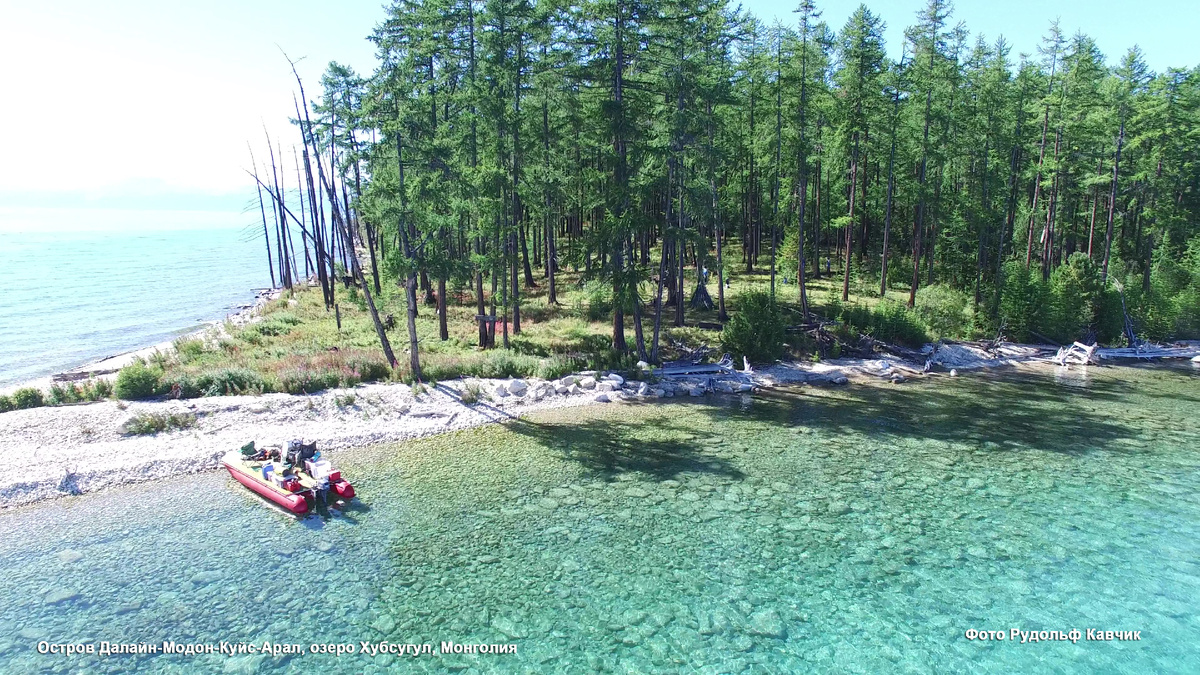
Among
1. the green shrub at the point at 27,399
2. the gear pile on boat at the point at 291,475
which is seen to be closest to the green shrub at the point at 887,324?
the gear pile on boat at the point at 291,475

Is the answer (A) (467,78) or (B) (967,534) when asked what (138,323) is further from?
(B) (967,534)

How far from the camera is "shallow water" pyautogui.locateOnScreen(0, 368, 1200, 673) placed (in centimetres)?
1030

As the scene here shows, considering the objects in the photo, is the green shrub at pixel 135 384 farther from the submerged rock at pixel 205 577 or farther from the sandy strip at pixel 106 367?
the submerged rock at pixel 205 577

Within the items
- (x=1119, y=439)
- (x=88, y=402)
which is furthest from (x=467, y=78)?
(x=1119, y=439)

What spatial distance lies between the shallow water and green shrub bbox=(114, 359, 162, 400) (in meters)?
6.27

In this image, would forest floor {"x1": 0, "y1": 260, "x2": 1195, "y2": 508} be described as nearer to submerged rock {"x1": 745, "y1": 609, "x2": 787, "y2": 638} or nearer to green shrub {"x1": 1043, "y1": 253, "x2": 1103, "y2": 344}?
green shrub {"x1": 1043, "y1": 253, "x2": 1103, "y2": 344}

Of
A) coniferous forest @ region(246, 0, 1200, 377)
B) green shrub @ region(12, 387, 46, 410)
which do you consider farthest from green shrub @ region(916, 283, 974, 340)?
green shrub @ region(12, 387, 46, 410)

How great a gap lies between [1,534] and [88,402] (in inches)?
307

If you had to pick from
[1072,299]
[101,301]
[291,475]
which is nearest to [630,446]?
[291,475]

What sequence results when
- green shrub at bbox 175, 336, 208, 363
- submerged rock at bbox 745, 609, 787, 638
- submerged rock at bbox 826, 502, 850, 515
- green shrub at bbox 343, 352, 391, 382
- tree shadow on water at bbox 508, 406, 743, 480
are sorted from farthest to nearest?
green shrub at bbox 175, 336, 208, 363 → green shrub at bbox 343, 352, 391, 382 → tree shadow on water at bbox 508, 406, 743, 480 → submerged rock at bbox 826, 502, 850, 515 → submerged rock at bbox 745, 609, 787, 638

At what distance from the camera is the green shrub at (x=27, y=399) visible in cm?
1942

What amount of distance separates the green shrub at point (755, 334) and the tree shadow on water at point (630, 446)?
7.99 metres

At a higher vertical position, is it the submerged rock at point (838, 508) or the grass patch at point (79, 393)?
the grass patch at point (79, 393)

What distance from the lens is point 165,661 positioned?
383 inches
